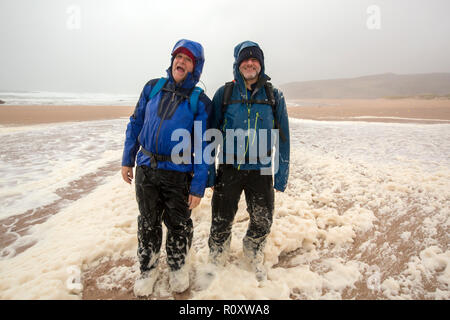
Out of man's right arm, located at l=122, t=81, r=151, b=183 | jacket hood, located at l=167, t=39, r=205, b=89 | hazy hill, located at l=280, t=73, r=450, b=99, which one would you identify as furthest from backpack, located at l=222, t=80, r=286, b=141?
hazy hill, located at l=280, t=73, r=450, b=99

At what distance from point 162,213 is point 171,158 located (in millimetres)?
669

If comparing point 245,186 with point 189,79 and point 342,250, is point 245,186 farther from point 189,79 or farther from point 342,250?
point 342,250

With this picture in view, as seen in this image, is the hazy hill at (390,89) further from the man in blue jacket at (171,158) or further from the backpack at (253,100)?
the man in blue jacket at (171,158)

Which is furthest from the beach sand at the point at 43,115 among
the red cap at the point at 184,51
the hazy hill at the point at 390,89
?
the hazy hill at the point at 390,89

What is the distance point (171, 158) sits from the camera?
235 centimetres

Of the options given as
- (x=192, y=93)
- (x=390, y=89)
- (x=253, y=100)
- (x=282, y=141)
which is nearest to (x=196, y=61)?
(x=192, y=93)

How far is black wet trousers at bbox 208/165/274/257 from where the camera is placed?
2.65m

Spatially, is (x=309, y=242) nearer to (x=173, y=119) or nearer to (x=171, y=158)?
(x=171, y=158)

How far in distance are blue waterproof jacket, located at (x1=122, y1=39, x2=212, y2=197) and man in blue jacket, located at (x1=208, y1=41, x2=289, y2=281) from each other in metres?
0.25

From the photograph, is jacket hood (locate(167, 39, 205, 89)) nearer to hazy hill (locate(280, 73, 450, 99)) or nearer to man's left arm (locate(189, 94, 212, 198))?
man's left arm (locate(189, 94, 212, 198))

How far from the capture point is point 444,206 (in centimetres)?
412

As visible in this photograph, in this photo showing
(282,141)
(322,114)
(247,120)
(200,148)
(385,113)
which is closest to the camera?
(200,148)
